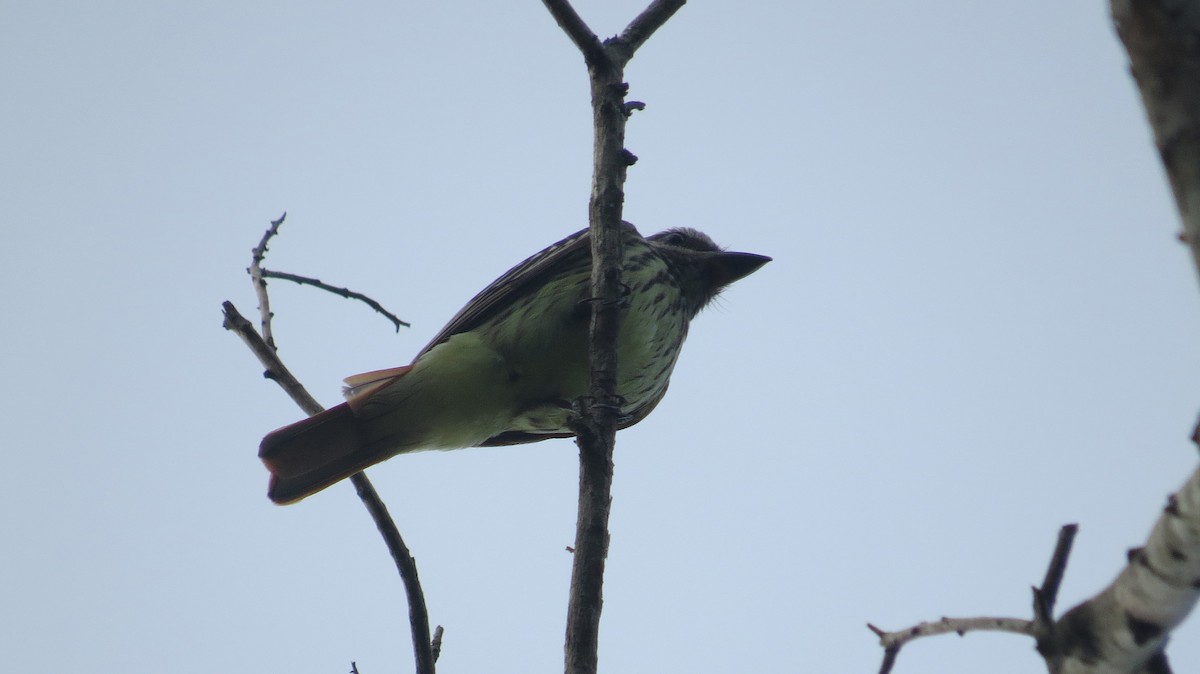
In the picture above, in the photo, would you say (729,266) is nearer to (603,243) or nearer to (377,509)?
(603,243)

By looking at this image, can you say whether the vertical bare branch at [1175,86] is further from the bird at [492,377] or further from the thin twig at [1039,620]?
the bird at [492,377]

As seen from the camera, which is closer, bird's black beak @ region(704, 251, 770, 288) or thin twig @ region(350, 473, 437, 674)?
thin twig @ region(350, 473, 437, 674)

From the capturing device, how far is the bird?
170 inches

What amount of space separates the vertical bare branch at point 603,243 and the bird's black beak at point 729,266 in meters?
2.23

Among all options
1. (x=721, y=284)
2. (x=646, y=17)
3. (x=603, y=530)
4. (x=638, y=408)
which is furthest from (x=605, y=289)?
(x=721, y=284)

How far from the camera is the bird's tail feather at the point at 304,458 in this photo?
4.30 metres

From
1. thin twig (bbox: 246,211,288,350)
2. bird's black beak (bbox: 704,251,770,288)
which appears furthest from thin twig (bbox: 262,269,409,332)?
bird's black beak (bbox: 704,251,770,288)

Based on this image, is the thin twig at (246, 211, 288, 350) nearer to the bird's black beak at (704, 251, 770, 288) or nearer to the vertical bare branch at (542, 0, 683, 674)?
the vertical bare branch at (542, 0, 683, 674)

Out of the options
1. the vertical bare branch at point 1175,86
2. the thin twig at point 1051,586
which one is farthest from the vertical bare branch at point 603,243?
the vertical bare branch at point 1175,86

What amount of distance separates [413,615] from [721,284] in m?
3.27

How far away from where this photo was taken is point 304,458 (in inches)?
170

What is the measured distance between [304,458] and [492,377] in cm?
86

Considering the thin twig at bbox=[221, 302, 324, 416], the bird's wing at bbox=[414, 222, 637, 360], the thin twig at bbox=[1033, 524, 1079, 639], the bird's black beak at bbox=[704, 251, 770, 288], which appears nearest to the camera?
the thin twig at bbox=[1033, 524, 1079, 639]

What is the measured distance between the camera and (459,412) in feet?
14.9
